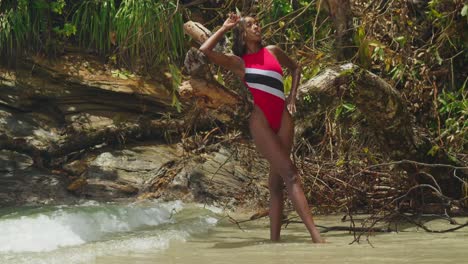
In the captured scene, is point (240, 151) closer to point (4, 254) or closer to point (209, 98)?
point (209, 98)

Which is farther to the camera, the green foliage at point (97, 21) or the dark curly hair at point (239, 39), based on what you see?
the green foliage at point (97, 21)

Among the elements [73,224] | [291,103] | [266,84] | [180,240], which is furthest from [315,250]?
[73,224]

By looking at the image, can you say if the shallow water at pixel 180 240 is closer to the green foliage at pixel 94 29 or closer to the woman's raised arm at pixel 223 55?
the woman's raised arm at pixel 223 55

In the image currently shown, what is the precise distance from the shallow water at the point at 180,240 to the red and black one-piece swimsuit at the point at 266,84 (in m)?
0.93

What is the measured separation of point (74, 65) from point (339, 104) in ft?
14.9

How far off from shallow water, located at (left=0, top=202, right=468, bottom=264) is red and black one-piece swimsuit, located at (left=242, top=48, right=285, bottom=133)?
3.04ft

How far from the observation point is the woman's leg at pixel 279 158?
20.7 ft

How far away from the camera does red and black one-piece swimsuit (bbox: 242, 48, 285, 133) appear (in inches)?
252

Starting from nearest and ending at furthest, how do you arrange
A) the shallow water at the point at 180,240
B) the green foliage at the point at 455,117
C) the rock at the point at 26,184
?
the shallow water at the point at 180,240 < the green foliage at the point at 455,117 < the rock at the point at 26,184

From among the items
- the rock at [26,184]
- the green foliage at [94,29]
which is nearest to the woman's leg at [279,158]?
the rock at [26,184]

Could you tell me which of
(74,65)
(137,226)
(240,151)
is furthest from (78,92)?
(137,226)

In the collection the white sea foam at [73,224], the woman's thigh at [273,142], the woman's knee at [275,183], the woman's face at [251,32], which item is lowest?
the white sea foam at [73,224]

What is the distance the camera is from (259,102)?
21.1 ft

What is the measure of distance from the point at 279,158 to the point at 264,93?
0.47 meters
